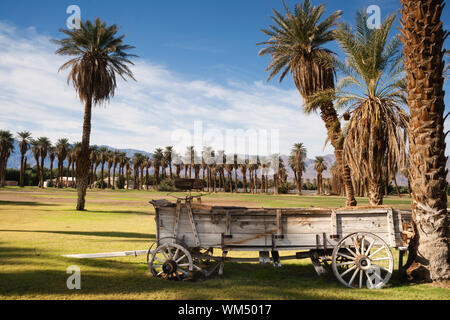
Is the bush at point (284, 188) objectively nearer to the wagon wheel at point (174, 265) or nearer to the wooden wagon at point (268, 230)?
the wooden wagon at point (268, 230)

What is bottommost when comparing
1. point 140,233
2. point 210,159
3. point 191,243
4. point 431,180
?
point 140,233

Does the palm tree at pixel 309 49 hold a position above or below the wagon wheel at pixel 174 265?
above

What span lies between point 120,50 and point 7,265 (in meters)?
22.3

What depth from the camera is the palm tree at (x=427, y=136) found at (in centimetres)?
605

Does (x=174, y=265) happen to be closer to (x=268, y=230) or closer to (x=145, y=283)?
(x=145, y=283)

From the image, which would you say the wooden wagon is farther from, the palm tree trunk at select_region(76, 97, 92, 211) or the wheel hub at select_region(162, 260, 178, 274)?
the palm tree trunk at select_region(76, 97, 92, 211)

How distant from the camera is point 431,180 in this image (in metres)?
6.29

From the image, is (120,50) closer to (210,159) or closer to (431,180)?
(431,180)

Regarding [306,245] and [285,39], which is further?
[285,39]

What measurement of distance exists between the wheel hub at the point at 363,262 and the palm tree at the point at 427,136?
3.98ft

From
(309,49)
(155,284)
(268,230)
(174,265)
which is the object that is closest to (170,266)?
(174,265)

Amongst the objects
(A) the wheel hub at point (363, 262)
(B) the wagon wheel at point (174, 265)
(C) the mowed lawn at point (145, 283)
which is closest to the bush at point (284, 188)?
(C) the mowed lawn at point (145, 283)
